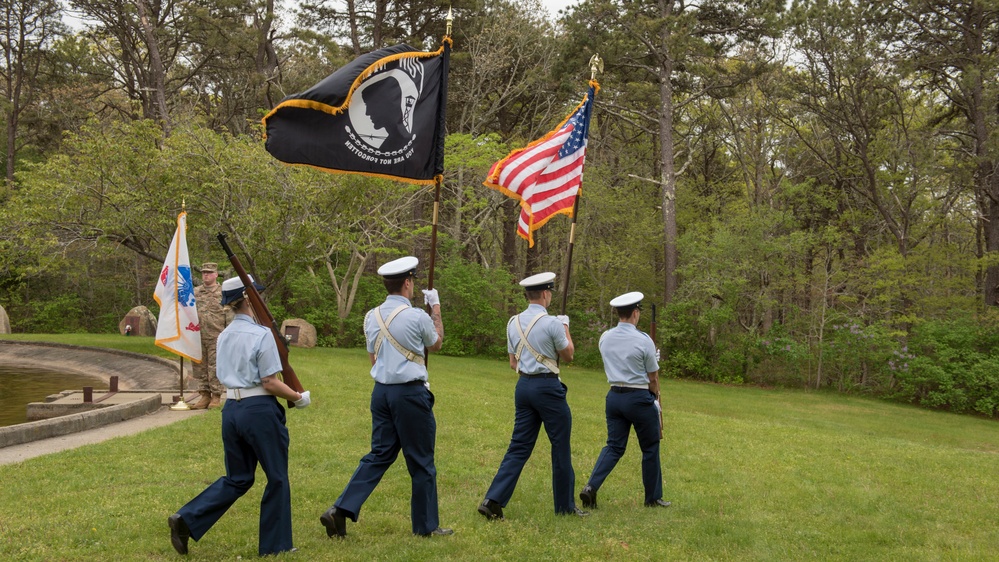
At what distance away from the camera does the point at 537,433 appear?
24.1 feet

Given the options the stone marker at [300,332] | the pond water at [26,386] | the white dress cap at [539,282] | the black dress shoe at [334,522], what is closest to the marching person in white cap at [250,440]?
the black dress shoe at [334,522]

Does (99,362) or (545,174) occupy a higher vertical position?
(545,174)

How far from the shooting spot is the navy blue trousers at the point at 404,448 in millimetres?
6406

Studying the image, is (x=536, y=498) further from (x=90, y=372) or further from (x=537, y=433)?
(x=90, y=372)

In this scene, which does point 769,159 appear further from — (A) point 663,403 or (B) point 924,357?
(A) point 663,403

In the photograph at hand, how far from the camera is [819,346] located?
28062mm

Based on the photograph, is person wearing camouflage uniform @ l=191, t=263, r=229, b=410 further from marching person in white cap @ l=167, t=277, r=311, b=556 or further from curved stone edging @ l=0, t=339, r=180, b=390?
marching person in white cap @ l=167, t=277, r=311, b=556

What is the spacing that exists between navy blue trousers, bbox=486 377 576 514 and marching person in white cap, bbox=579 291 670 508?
537 mm

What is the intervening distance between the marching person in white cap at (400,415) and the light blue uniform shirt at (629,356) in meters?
2.05

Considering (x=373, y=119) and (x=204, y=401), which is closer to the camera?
(x=373, y=119)

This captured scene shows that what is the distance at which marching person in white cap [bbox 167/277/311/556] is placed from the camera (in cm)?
583

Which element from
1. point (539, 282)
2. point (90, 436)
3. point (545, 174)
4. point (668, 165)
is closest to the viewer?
point (539, 282)

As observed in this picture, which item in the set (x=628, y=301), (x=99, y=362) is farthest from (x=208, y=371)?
(x=99, y=362)

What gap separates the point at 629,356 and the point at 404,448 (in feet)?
8.10
